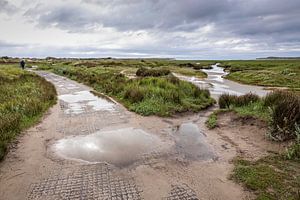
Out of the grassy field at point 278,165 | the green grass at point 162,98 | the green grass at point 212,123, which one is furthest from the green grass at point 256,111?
the green grass at point 162,98

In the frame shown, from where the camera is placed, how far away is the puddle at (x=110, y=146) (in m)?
6.83

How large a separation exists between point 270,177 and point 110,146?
4.16m

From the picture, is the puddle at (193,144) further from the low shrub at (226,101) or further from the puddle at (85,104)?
the puddle at (85,104)

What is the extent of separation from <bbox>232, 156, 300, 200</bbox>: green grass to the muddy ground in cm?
27

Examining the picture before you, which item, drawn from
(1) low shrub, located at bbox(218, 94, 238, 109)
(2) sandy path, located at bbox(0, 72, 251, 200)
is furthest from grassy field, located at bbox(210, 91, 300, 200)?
(1) low shrub, located at bbox(218, 94, 238, 109)

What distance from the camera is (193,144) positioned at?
26.7ft

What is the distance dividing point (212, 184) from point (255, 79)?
3077 cm

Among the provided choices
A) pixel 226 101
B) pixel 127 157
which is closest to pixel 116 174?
pixel 127 157

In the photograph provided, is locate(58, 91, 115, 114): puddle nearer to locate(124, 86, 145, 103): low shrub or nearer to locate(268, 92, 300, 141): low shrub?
locate(124, 86, 145, 103): low shrub

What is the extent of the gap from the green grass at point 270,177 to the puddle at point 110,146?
2.39m

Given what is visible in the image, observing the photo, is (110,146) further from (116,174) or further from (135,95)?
(135,95)

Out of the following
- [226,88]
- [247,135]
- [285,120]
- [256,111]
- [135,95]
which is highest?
[285,120]

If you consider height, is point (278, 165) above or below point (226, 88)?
above

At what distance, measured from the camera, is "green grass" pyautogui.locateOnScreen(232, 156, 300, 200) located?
5.12m
